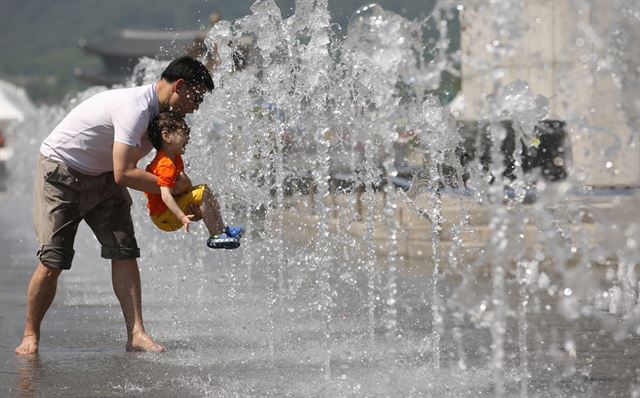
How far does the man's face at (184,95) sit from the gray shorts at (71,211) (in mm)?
437

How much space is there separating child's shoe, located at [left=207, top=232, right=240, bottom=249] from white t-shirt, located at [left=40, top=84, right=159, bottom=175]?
1.55 ft

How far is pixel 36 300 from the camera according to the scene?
5.43 meters

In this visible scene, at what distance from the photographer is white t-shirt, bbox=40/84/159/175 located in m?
5.16

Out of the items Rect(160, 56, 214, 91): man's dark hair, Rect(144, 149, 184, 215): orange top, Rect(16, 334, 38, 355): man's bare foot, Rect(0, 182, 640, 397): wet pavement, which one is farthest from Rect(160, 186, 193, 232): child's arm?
Rect(16, 334, 38, 355): man's bare foot

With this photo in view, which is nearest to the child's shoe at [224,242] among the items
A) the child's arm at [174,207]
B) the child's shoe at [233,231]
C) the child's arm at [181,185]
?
the child's shoe at [233,231]

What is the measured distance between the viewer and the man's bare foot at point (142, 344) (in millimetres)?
5441

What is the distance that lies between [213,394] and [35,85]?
170 m

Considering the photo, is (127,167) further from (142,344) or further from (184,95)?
(142,344)

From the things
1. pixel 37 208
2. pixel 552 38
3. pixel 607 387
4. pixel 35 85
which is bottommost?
pixel 607 387

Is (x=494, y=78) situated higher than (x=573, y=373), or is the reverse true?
(x=494, y=78)

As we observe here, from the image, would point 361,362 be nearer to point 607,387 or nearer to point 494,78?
point 607,387

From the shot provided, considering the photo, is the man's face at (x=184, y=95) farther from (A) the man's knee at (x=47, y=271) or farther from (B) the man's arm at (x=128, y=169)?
(A) the man's knee at (x=47, y=271)

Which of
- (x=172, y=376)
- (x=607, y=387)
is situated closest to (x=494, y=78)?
(x=607, y=387)

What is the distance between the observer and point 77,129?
5.33 m
